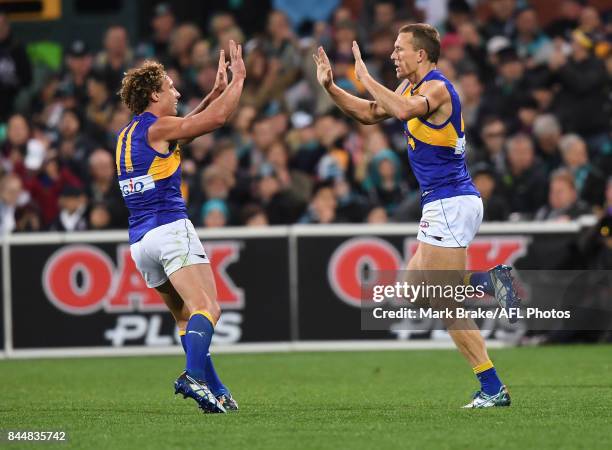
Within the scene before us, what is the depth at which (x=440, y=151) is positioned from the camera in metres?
8.70

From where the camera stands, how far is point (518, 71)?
53.6 feet

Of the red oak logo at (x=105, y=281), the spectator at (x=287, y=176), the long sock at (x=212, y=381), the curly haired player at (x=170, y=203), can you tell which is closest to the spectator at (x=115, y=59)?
the spectator at (x=287, y=176)

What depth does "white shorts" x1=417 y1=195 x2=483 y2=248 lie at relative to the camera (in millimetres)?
8617

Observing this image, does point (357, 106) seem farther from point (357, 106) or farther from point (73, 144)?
point (73, 144)

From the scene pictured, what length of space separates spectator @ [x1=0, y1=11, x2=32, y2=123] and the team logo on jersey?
10387 millimetres

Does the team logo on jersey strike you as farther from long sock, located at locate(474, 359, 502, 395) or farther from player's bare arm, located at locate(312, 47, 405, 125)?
long sock, located at locate(474, 359, 502, 395)

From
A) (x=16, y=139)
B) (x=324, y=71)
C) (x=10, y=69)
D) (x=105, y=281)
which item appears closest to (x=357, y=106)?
(x=324, y=71)

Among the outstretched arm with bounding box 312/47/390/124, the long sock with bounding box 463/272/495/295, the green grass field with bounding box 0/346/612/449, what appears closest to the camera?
the green grass field with bounding box 0/346/612/449

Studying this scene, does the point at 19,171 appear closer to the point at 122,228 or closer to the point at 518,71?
the point at 122,228

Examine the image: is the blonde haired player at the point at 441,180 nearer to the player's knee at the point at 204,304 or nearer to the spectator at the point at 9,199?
the player's knee at the point at 204,304

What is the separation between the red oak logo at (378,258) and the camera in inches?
555

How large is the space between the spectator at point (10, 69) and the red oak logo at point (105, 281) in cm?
490

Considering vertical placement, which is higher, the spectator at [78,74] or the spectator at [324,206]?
the spectator at [78,74]

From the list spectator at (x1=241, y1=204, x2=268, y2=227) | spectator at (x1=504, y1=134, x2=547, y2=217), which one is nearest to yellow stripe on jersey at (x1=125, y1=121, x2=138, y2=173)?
spectator at (x1=241, y1=204, x2=268, y2=227)
